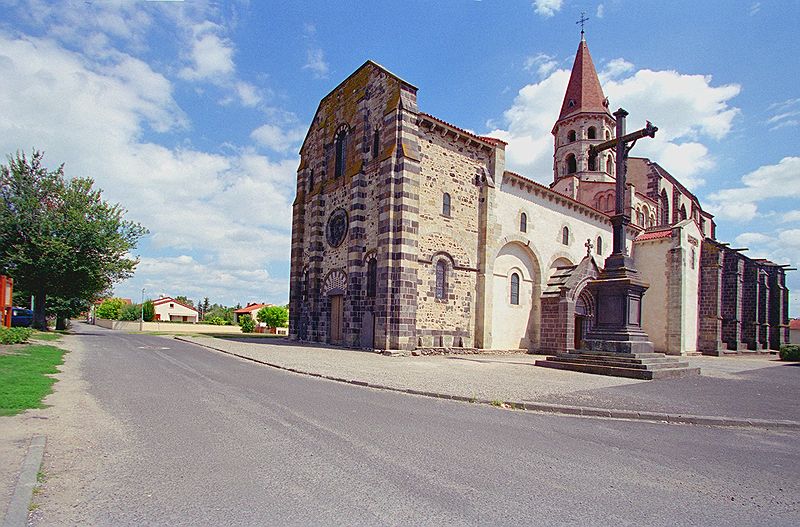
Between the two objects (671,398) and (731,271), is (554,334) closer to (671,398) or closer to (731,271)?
(671,398)

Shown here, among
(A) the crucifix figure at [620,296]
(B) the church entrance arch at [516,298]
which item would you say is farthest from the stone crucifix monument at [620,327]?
(B) the church entrance arch at [516,298]

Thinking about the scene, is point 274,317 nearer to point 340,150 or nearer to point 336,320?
point 336,320

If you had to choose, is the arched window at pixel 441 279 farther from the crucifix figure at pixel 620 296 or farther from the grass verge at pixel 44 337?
the grass verge at pixel 44 337

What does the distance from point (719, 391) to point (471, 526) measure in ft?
33.6

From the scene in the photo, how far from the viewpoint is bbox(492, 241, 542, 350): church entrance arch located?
22.8 m

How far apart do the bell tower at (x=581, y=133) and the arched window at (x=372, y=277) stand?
21475 millimetres

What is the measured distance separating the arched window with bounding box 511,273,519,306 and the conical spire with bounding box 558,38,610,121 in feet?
63.2

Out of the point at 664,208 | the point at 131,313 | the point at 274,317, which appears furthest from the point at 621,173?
the point at 131,313

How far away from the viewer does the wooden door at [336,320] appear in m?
22.6

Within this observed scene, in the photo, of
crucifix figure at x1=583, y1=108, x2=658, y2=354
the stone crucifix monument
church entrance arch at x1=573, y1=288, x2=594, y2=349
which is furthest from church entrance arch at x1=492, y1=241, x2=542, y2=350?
crucifix figure at x1=583, y1=108, x2=658, y2=354

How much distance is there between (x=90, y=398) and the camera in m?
7.82

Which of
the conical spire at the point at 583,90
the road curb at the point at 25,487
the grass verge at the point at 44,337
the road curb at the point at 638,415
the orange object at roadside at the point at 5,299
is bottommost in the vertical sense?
the grass verge at the point at 44,337

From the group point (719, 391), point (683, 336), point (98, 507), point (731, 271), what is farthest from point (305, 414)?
point (731, 271)

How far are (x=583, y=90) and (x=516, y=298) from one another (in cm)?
2219
